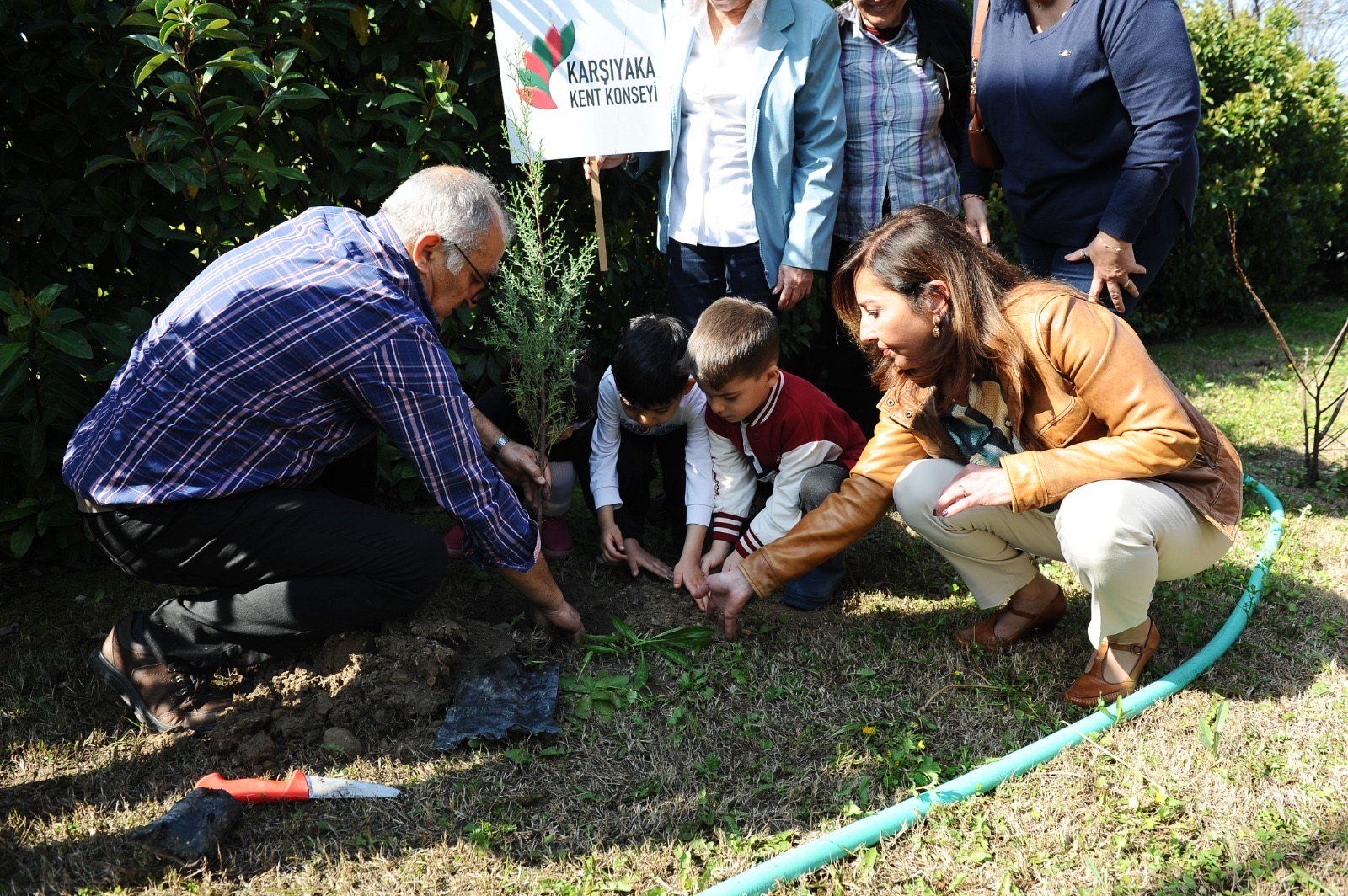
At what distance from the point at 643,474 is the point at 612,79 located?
153 cm

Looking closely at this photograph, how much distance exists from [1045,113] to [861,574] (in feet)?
5.89

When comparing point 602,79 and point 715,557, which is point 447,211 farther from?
point 715,557

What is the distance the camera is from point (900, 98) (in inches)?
142

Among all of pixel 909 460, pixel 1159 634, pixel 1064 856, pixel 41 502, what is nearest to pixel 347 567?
pixel 41 502

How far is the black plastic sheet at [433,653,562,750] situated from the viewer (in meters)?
2.64

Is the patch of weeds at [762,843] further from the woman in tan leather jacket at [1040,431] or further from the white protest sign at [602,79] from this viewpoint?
the white protest sign at [602,79]

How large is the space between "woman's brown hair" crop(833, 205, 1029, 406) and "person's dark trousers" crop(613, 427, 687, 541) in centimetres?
130

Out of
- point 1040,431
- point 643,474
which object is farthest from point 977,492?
point 643,474

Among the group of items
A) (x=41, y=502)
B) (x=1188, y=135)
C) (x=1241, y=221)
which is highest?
(x=1188, y=135)

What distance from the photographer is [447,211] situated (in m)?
2.58

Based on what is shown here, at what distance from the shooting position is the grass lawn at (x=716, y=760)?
222cm

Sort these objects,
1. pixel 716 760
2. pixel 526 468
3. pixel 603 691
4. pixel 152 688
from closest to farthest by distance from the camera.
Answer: pixel 716 760 → pixel 152 688 → pixel 603 691 → pixel 526 468

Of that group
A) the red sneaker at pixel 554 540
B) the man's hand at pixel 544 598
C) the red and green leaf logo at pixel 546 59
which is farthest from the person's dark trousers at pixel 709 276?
the man's hand at pixel 544 598

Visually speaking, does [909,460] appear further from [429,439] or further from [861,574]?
[429,439]
